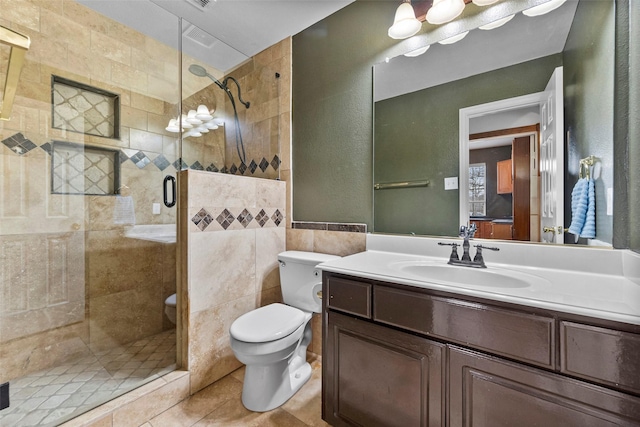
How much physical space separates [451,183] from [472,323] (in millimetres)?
802

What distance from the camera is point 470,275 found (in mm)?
1227

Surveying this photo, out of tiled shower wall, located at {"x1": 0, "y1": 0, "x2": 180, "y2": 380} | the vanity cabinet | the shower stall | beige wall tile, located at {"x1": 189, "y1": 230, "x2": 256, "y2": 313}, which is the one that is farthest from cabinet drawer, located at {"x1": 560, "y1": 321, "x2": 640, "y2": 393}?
tiled shower wall, located at {"x1": 0, "y1": 0, "x2": 180, "y2": 380}

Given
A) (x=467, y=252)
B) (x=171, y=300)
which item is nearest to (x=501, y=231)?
(x=467, y=252)

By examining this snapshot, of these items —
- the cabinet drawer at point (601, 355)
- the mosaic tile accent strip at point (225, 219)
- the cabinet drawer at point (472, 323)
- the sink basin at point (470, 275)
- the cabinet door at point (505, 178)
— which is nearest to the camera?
Result: the cabinet drawer at point (601, 355)

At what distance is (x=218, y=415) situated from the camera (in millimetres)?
1410

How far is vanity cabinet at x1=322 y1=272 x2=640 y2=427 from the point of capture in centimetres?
71

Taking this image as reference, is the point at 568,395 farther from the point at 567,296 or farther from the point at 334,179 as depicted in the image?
the point at 334,179

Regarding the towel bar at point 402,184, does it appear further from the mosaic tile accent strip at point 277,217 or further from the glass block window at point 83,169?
the glass block window at point 83,169

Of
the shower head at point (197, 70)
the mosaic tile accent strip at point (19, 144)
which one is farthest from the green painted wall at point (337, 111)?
the mosaic tile accent strip at point (19, 144)

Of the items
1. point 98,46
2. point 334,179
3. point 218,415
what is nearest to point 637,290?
point 334,179

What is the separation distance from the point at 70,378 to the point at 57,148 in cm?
147

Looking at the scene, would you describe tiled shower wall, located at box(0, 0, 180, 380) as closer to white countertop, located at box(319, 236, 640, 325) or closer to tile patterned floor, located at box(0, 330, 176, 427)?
tile patterned floor, located at box(0, 330, 176, 427)

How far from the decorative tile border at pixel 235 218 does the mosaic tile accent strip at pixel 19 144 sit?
1.16m

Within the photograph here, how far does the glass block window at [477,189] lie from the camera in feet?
4.40
